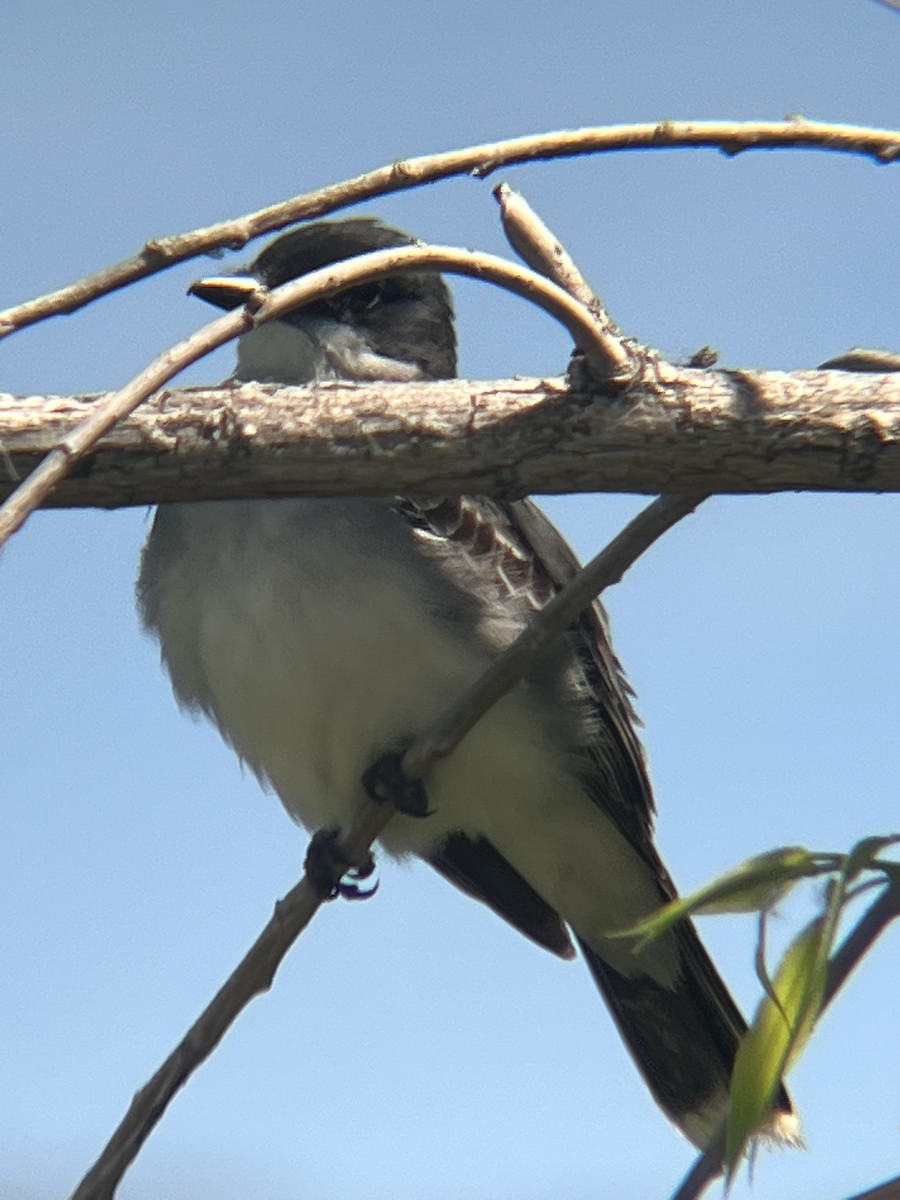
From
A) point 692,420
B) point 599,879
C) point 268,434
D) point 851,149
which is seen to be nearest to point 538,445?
point 692,420

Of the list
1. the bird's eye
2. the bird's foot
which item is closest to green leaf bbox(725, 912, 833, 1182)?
the bird's foot

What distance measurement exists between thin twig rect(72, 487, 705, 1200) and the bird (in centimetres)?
136

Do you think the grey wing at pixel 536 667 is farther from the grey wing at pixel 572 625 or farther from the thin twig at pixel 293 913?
the thin twig at pixel 293 913

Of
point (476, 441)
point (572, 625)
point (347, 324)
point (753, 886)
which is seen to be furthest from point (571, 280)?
point (347, 324)

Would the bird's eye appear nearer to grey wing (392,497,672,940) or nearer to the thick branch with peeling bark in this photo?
grey wing (392,497,672,940)

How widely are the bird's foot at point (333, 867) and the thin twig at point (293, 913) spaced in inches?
49.7

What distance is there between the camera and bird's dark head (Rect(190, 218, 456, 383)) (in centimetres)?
529

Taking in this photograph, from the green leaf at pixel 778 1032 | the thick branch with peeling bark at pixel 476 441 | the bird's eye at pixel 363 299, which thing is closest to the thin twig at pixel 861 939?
the green leaf at pixel 778 1032

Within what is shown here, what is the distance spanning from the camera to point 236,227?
1.99m

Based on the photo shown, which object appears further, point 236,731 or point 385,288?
point 385,288

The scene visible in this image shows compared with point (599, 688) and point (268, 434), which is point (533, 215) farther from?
point (599, 688)

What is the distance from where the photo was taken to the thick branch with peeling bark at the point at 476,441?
2352mm

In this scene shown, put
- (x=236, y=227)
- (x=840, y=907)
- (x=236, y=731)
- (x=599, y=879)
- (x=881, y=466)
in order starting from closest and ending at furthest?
(x=840, y=907), (x=236, y=227), (x=881, y=466), (x=236, y=731), (x=599, y=879)

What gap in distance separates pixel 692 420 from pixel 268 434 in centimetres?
58
